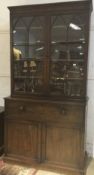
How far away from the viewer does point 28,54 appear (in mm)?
2965

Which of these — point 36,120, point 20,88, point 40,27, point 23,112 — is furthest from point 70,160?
point 40,27

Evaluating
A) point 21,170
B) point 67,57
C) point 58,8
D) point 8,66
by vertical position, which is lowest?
point 21,170

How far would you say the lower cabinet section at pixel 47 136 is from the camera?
8.77 feet

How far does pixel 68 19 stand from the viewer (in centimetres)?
269

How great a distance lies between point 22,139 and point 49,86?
2.66 ft

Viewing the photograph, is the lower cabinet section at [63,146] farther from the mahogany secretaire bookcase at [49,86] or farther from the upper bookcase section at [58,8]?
the upper bookcase section at [58,8]

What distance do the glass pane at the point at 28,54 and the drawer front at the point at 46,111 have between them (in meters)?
0.22

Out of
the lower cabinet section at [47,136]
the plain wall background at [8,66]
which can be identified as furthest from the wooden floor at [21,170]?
the plain wall background at [8,66]

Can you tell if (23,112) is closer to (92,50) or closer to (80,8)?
(92,50)

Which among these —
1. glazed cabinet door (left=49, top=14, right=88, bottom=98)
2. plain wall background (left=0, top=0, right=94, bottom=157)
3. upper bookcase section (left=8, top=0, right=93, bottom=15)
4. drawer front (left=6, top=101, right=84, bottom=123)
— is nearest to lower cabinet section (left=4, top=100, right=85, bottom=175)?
drawer front (left=6, top=101, right=84, bottom=123)

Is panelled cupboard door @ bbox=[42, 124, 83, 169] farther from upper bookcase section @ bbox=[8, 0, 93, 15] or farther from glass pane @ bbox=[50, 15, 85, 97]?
upper bookcase section @ bbox=[8, 0, 93, 15]

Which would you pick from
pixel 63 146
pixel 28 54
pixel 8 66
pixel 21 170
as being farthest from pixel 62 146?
pixel 8 66

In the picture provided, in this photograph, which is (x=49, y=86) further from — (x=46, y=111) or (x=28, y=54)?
(x=28, y=54)

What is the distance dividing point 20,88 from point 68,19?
1.13 m
